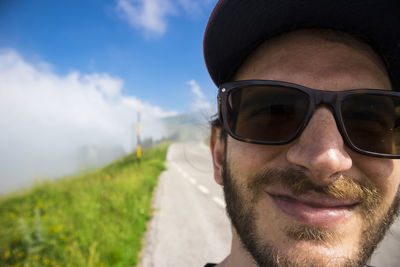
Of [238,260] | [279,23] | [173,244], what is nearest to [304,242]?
[238,260]

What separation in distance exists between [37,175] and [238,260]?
874 centimetres

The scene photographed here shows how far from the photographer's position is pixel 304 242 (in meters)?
0.63

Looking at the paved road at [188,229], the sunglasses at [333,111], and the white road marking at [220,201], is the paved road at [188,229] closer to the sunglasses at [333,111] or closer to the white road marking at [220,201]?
the white road marking at [220,201]

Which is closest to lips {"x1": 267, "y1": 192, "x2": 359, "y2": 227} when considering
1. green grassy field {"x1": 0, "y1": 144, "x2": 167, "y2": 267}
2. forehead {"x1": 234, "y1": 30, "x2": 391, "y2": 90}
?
forehead {"x1": 234, "y1": 30, "x2": 391, "y2": 90}

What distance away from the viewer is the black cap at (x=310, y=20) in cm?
77

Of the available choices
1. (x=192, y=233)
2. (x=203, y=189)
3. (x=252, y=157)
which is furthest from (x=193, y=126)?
(x=203, y=189)

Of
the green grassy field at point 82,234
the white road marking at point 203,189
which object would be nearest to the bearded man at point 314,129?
the green grassy field at point 82,234

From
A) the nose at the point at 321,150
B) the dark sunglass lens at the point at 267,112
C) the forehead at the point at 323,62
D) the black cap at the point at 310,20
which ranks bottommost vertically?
the nose at the point at 321,150

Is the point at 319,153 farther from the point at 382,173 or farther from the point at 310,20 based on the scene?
the point at 310,20

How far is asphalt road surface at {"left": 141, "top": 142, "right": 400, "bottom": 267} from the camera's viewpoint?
8.50ft

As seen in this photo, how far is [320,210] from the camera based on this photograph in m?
0.67

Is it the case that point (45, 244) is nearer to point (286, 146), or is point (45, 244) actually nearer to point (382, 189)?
point (286, 146)

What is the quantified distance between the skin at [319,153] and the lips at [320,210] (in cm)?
1

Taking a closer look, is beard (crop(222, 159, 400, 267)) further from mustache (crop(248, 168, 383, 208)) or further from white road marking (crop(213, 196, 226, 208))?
white road marking (crop(213, 196, 226, 208))
